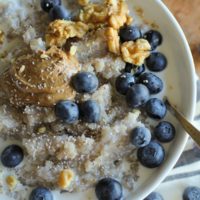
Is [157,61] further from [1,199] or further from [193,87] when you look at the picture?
[1,199]

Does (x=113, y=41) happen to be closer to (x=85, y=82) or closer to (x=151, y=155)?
(x=85, y=82)

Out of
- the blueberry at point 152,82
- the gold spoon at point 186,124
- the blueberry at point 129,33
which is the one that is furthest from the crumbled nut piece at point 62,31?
the gold spoon at point 186,124

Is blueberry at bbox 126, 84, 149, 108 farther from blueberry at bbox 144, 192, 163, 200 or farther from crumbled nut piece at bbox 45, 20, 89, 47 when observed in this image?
blueberry at bbox 144, 192, 163, 200

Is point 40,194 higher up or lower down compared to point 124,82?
lower down

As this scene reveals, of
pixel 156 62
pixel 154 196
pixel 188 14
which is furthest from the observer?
pixel 188 14

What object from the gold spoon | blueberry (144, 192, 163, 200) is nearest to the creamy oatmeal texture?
the gold spoon

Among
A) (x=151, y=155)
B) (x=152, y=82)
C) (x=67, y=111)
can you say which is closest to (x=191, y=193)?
(x=151, y=155)

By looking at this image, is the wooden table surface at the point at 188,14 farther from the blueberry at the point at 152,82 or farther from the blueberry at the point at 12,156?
the blueberry at the point at 12,156
